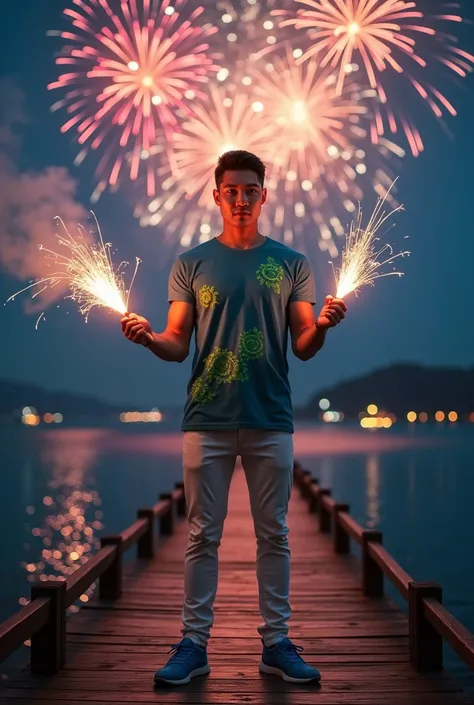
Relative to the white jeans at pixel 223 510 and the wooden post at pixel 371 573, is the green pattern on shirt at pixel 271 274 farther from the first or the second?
the wooden post at pixel 371 573

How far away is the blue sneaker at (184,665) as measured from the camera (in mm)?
3102

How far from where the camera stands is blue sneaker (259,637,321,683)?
3.16m

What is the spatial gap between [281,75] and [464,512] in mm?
19714

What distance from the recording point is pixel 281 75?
Result: 26.2 feet

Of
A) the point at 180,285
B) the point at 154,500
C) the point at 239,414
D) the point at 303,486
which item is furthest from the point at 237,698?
the point at 154,500

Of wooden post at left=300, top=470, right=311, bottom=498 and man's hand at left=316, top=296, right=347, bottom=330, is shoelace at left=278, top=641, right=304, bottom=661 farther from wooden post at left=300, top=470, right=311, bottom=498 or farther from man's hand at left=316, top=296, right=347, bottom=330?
wooden post at left=300, top=470, right=311, bottom=498

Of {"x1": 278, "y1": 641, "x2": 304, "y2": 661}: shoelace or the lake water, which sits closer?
{"x1": 278, "y1": 641, "x2": 304, "y2": 661}: shoelace

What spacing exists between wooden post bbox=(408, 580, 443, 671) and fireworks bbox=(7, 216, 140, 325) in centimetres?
178

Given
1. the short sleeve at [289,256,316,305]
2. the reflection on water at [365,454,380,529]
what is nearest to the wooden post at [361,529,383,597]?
the short sleeve at [289,256,316,305]

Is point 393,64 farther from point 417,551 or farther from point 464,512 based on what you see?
point 464,512

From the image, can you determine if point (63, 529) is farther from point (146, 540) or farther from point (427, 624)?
point (427, 624)

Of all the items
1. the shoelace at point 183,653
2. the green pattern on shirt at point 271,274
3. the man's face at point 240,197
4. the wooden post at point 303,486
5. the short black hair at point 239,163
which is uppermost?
the short black hair at point 239,163

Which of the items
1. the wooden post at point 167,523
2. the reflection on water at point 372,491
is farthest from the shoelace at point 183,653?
the reflection on water at point 372,491

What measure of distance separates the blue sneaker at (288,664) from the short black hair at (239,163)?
6.15 ft
